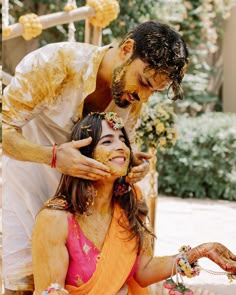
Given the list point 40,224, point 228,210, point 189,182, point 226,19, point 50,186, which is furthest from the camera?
point 226,19

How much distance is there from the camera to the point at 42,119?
2.18m

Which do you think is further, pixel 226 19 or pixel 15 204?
pixel 226 19

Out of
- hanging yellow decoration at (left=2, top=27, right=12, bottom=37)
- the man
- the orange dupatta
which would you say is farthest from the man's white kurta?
hanging yellow decoration at (left=2, top=27, right=12, bottom=37)

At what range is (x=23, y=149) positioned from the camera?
6.09 feet

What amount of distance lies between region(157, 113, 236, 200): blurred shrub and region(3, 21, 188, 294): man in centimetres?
531

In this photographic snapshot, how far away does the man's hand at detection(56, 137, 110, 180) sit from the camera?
174 centimetres

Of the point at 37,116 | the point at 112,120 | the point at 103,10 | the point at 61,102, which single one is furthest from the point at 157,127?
the point at 112,120

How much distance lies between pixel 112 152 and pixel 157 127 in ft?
6.44

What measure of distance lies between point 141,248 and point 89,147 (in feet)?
1.30

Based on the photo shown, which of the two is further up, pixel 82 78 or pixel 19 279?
pixel 82 78

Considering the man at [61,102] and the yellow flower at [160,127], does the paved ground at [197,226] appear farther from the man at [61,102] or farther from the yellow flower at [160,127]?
the man at [61,102]

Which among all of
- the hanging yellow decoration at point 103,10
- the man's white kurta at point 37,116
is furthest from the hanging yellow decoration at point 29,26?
the man's white kurta at point 37,116

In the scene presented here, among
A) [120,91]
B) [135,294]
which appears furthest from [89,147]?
[135,294]

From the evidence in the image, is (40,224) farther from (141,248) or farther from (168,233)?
(168,233)
